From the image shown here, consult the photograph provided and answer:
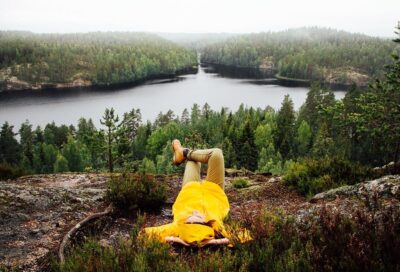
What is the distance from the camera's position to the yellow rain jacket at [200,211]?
Result: 5.32m

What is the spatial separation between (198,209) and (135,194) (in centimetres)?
212

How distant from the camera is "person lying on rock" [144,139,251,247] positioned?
17.3ft

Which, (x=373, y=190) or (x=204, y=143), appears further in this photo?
(x=204, y=143)

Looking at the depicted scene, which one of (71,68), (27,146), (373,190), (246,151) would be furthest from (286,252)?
(71,68)

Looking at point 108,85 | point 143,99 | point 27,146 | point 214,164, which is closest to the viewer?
point 214,164

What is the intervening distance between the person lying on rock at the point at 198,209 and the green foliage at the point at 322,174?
3.50 metres

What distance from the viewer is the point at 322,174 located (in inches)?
397

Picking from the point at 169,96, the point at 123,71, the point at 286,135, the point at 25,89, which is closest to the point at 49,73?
the point at 25,89

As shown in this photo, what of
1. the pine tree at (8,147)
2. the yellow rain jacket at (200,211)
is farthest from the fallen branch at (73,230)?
the pine tree at (8,147)

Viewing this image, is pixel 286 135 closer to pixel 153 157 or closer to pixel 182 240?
pixel 153 157

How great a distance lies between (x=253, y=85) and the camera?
13800 centimetres

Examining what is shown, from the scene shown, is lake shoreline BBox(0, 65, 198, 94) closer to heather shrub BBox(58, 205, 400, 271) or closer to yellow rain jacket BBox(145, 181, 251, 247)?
yellow rain jacket BBox(145, 181, 251, 247)

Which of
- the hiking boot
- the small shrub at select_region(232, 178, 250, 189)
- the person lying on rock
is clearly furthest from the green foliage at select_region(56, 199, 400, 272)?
the small shrub at select_region(232, 178, 250, 189)

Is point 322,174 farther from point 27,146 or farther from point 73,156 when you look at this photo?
point 27,146
